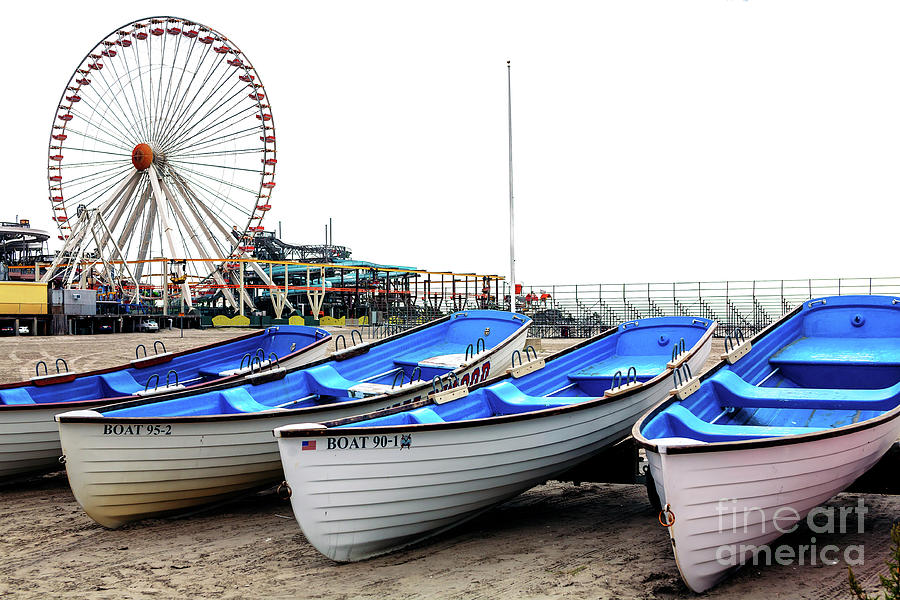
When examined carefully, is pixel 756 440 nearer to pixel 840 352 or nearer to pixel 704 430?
pixel 704 430

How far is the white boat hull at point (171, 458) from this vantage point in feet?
19.6

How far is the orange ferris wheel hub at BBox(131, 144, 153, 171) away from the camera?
37.9 metres

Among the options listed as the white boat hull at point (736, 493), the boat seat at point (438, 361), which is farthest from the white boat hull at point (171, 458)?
the white boat hull at point (736, 493)

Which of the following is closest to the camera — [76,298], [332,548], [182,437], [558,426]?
[332,548]

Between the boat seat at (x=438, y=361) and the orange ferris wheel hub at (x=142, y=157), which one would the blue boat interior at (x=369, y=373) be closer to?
the boat seat at (x=438, y=361)

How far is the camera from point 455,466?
5312 mm

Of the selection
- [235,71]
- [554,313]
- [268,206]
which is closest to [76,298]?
[268,206]

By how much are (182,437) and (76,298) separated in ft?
109

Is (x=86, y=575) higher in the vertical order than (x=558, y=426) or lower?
lower

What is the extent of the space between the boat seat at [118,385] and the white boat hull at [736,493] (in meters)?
6.36

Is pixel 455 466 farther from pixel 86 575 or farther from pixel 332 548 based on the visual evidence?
pixel 86 575

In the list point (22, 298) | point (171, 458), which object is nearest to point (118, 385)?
point (171, 458)

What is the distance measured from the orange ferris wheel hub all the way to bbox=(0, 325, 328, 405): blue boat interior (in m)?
30.3

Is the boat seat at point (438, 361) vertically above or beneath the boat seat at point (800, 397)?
beneath
